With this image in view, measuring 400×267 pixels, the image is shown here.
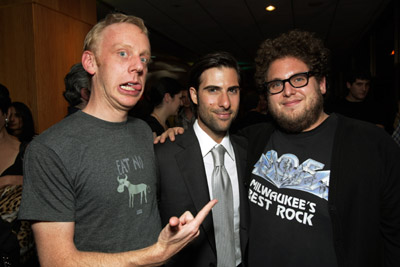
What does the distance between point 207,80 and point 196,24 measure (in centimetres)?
513

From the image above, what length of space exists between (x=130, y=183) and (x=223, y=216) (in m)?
0.63

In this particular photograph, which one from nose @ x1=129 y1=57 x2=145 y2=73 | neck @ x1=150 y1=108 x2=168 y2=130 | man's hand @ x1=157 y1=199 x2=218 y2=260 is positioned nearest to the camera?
man's hand @ x1=157 y1=199 x2=218 y2=260

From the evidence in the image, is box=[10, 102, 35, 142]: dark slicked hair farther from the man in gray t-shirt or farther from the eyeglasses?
the eyeglasses

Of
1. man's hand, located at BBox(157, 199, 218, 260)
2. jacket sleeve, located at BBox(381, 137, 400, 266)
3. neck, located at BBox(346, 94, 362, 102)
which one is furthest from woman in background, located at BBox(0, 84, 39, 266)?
neck, located at BBox(346, 94, 362, 102)

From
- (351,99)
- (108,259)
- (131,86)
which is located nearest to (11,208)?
(108,259)

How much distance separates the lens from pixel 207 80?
1.79 meters

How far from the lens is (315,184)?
1334mm

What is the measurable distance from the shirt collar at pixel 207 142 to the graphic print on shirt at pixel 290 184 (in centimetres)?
30

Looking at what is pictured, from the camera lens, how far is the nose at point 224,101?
1.71m

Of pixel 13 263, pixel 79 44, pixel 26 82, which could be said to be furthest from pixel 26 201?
pixel 79 44

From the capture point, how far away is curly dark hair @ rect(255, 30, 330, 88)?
1638 mm

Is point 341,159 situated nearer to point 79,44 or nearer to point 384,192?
point 384,192

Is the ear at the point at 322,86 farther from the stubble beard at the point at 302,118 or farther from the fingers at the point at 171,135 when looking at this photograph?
the fingers at the point at 171,135

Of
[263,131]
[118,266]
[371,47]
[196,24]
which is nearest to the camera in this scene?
[118,266]
